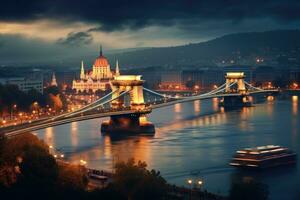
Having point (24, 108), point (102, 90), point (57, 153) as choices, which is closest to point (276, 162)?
point (57, 153)

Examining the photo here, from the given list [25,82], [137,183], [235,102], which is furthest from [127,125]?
[25,82]

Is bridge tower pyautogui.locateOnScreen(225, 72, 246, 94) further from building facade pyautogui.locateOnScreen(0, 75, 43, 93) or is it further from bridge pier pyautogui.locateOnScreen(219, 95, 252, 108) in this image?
building facade pyautogui.locateOnScreen(0, 75, 43, 93)

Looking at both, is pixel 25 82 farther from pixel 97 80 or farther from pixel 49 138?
pixel 49 138

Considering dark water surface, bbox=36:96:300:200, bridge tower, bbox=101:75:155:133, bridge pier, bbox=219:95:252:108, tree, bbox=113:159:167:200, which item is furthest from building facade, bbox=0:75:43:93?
tree, bbox=113:159:167:200

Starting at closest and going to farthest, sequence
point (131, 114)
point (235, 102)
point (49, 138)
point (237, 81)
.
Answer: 1. point (49, 138)
2. point (131, 114)
3. point (235, 102)
4. point (237, 81)

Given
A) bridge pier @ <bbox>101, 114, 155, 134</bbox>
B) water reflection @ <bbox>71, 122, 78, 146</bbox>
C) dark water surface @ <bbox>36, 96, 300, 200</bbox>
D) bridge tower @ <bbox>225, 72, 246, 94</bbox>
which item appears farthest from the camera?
bridge tower @ <bbox>225, 72, 246, 94</bbox>

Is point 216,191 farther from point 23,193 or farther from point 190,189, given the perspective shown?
point 23,193

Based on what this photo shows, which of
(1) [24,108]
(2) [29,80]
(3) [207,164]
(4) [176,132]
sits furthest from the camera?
(2) [29,80]
